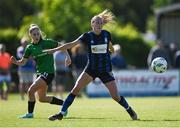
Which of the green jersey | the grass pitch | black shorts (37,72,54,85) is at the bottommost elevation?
the grass pitch

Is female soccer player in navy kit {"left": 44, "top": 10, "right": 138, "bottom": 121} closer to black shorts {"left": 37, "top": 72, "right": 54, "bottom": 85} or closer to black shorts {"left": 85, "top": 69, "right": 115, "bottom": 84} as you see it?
black shorts {"left": 85, "top": 69, "right": 115, "bottom": 84}

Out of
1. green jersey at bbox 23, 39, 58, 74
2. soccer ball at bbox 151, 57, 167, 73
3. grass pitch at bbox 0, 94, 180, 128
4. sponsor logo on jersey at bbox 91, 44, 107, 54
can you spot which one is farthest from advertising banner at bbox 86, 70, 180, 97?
sponsor logo on jersey at bbox 91, 44, 107, 54

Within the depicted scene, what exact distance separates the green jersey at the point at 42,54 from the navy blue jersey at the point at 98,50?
143 centimetres

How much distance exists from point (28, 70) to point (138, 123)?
42.0 ft

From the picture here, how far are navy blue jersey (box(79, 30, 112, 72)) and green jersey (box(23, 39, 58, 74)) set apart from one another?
4.71 ft

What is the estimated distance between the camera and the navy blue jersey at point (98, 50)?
16172mm

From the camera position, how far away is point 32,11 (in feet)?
201

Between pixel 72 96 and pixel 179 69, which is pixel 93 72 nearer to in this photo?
pixel 72 96

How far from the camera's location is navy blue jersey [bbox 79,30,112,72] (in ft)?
53.1

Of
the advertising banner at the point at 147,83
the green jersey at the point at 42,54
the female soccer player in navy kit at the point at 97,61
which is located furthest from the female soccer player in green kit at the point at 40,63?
the advertising banner at the point at 147,83

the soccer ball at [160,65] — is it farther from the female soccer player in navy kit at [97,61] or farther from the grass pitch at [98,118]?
the female soccer player in navy kit at [97,61]

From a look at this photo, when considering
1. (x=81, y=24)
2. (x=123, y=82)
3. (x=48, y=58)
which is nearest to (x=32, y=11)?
(x=81, y=24)

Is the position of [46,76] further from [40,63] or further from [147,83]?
[147,83]

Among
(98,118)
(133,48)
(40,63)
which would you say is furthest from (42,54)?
(133,48)
